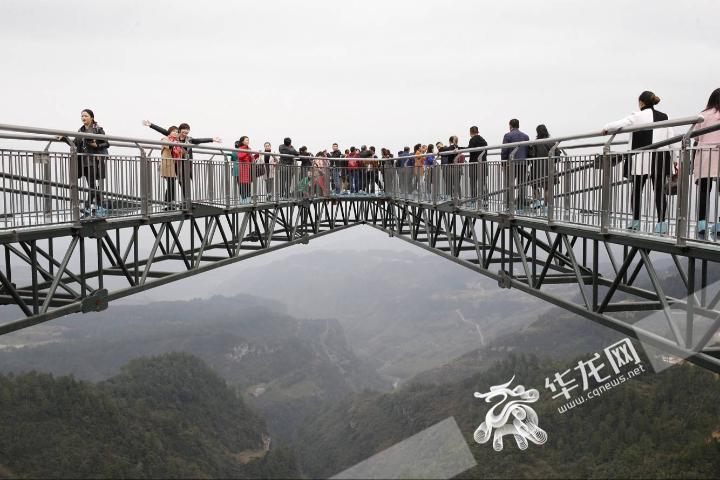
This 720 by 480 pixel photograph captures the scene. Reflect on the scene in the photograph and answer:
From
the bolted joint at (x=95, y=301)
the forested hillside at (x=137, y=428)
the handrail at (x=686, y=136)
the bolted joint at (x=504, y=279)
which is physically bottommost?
the forested hillside at (x=137, y=428)

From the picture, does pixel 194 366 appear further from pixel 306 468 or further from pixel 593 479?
pixel 593 479

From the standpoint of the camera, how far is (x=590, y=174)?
1009cm

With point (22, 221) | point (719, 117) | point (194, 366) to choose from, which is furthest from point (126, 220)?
point (194, 366)

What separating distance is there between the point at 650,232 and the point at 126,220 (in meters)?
8.69

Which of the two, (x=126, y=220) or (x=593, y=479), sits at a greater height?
(x=126, y=220)

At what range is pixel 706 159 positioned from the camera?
7.62 m

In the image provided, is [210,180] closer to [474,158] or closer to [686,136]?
[474,158]

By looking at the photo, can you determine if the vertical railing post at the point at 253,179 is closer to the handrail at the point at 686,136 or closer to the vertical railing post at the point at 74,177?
the vertical railing post at the point at 74,177

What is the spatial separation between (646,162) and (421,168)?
505 inches

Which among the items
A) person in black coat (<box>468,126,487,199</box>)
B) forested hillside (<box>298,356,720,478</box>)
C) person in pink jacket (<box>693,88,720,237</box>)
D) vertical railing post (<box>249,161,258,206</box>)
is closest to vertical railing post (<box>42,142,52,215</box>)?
vertical railing post (<box>249,161,258,206</box>)

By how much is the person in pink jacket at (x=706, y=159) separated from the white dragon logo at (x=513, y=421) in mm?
82219

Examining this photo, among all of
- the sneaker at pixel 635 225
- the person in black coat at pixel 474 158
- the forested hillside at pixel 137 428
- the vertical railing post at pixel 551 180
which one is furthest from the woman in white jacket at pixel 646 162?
the forested hillside at pixel 137 428

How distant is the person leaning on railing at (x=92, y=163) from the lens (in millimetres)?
10852

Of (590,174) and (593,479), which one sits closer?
(590,174)
